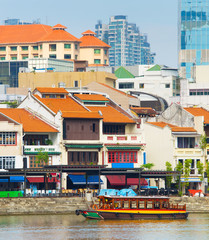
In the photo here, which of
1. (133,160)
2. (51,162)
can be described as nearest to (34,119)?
(51,162)

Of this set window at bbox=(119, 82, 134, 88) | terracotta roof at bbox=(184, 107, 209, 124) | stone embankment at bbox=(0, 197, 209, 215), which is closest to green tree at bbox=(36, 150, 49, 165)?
stone embankment at bbox=(0, 197, 209, 215)

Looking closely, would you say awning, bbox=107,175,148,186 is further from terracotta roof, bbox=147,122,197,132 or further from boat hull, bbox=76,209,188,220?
boat hull, bbox=76,209,188,220

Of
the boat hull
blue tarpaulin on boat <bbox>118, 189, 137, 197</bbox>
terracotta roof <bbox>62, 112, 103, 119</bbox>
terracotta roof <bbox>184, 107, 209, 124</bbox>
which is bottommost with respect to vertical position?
the boat hull

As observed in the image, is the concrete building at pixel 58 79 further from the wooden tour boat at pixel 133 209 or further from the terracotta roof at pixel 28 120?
the wooden tour boat at pixel 133 209

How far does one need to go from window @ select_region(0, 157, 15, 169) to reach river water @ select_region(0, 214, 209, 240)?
32.1ft

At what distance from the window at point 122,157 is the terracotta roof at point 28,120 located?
8853 millimetres

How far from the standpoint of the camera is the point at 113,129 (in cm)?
11906

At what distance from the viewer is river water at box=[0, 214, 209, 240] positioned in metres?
84.3

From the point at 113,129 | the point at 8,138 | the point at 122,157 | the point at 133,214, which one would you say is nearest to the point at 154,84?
the point at 113,129

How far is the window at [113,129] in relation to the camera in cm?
11838

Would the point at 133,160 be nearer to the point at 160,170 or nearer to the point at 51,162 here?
the point at 160,170

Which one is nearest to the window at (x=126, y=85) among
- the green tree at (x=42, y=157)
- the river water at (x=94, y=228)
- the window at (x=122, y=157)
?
the window at (x=122, y=157)

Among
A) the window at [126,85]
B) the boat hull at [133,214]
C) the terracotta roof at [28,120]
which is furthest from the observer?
the window at [126,85]

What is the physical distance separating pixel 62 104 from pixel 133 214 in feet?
85.3
